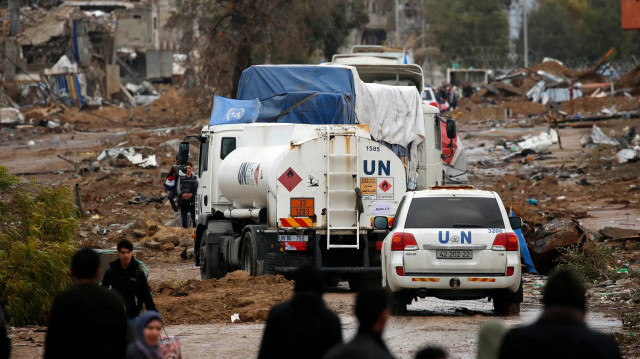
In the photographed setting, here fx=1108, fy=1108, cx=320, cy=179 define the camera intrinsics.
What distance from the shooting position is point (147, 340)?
7.20 m

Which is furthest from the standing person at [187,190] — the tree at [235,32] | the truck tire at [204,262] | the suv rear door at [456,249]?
the tree at [235,32]

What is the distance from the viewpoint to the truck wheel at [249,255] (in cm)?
1723

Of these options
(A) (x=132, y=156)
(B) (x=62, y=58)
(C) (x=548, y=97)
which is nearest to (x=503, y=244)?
(A) (x=132, y=156)

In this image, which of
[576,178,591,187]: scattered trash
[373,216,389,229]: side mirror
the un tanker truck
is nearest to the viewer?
[373,216,389,229]: side mirror

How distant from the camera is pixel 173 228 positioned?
25.8 metres

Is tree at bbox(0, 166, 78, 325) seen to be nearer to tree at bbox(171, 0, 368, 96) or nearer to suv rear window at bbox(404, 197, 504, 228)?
suv rear window at bbox(404, 197, 504, 228)

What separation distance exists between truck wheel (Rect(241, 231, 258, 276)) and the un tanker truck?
0.05 feet

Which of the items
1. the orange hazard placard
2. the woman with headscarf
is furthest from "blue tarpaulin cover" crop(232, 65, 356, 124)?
the woman with headscarf

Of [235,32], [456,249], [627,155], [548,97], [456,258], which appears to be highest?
[235,32]

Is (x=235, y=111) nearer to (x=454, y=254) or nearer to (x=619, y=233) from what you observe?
(x=454, y=254)

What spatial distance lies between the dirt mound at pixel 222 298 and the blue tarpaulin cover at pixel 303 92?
10.4 feet

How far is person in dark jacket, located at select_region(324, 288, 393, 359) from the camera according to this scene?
18.6ft

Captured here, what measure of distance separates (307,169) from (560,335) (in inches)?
432

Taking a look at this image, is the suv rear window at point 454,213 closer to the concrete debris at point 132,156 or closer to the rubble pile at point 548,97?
the concrete debris at point 132,156
